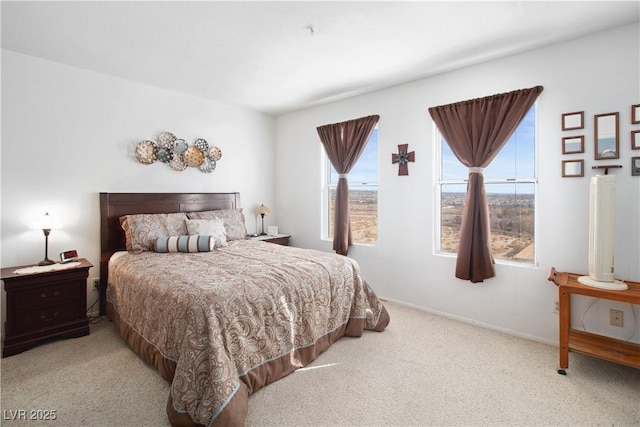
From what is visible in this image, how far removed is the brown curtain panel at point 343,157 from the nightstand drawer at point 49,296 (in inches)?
108

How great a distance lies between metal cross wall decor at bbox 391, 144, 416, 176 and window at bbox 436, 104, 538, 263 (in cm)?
48

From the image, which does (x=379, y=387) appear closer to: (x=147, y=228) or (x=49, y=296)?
(x=147, y=228)

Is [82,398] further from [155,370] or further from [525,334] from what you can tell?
[525,334]

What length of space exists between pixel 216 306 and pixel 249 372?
49 centimetres

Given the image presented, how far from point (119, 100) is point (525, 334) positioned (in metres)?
4.73

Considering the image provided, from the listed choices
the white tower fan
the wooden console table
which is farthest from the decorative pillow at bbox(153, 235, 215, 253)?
the white tower fan

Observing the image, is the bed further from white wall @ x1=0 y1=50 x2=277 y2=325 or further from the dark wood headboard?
white wall @ x1=0 y1=50 x2=277 y2=325

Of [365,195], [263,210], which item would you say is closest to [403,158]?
[365,195]

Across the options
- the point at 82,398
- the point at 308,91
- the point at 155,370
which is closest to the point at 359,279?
the point at 155,370

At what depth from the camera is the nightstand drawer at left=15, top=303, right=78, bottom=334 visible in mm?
2539

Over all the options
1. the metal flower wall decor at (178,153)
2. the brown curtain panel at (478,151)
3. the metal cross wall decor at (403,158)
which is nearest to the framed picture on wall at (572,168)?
the brown curtain panel at (478,151)

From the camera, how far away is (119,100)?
11.4 feet

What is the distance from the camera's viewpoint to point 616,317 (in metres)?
2.41

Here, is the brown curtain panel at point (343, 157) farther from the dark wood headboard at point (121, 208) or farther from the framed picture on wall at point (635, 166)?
the framed picture on wall at point (635, 166)
